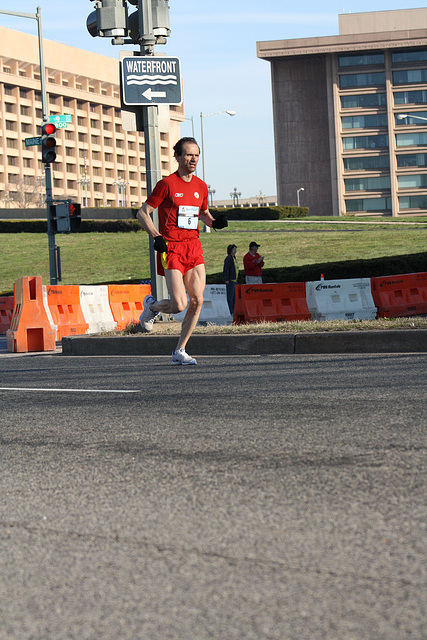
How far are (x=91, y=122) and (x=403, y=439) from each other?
13434 centimetres

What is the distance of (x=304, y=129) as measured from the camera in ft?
333

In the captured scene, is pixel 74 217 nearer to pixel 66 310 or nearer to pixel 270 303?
pixel 66 310

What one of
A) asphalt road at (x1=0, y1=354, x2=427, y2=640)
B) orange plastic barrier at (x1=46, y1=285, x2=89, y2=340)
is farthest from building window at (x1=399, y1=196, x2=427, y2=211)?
asphalt road at (x1=0, y1=354, x2=427, y2=640)

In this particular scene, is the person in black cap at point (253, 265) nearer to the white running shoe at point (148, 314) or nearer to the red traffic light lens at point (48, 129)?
the red traffic light lens at point (48, 129)

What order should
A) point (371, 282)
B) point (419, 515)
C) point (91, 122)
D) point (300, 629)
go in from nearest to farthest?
point (300, 629) < point (419, 515) < point (371, 282) < point (91, 122)

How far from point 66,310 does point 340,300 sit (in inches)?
199

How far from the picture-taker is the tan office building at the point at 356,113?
97562 mm

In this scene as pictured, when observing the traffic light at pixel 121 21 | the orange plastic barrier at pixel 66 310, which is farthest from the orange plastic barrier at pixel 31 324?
the traffic light at pixel 121 21

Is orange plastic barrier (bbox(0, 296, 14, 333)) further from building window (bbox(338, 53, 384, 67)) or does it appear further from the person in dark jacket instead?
building window (bbox(338, 53, 384, 67))

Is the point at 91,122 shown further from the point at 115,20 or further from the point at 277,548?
the point at 277,548

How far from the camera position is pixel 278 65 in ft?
329

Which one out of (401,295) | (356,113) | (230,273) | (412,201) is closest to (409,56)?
(356,113)

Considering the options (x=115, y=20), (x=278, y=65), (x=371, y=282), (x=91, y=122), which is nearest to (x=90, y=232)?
(x=371, y=282)

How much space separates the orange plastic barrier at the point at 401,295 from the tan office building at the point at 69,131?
94.3 metres
